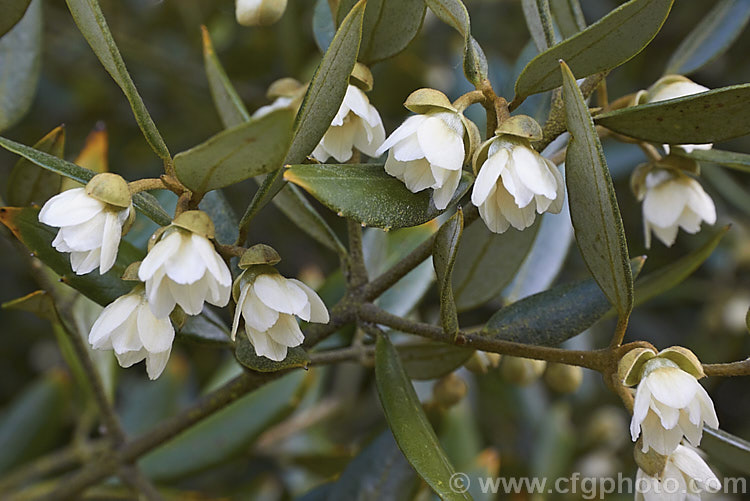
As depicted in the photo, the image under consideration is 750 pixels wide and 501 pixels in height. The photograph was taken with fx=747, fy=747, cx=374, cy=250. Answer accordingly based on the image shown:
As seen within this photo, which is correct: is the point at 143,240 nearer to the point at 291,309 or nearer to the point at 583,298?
the point at 291,309

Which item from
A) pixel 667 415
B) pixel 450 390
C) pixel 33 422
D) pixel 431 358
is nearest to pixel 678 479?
pixel 667 415

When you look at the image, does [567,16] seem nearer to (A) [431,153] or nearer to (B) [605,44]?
(B) [605,44]

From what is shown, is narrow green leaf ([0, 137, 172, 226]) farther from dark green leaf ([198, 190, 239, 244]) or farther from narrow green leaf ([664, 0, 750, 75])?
narrow green leaf ([664, 0, 750, 75])

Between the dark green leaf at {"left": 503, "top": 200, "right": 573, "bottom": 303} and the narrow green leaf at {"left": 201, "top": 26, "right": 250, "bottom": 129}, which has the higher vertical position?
the narrow green leaf at {"left": 201, "top": 26, "right": 250, "bottom": 129}

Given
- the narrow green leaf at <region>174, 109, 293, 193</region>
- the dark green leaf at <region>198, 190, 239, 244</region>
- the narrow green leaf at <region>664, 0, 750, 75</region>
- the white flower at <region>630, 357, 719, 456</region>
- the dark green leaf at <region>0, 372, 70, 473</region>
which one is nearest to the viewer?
the narrow green leaf at <region>174, 109, 293, 193</region>

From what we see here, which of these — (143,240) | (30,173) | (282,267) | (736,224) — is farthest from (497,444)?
(30,173)

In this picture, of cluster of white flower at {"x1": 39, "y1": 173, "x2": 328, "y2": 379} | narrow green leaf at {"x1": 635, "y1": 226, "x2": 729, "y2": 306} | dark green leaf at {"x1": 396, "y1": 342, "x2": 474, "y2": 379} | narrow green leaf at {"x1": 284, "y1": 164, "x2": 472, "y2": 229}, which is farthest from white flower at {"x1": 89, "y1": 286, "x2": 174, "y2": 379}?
narrow green leaf at {"x1": 635, "y1": 226, "x2": 729, "y2": 306}
